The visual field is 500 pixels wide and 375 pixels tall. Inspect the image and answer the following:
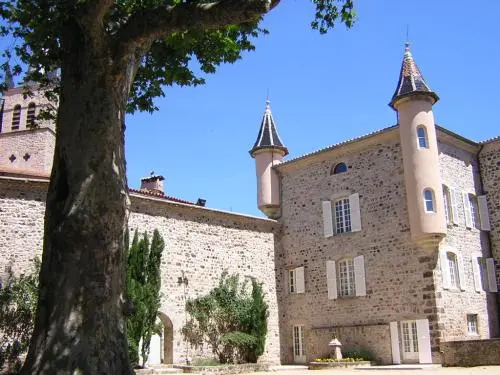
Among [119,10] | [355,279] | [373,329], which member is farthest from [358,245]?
[119,10]

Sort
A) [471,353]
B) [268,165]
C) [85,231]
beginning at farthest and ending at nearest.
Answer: [268,165] → [471,353] → [85,231]

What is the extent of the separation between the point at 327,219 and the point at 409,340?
17.3ft

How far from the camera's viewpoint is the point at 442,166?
19.6 meters

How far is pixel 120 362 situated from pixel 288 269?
15.9m

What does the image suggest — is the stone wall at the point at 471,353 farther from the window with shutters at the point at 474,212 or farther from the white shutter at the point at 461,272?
the window with shutters at the point at 474,212

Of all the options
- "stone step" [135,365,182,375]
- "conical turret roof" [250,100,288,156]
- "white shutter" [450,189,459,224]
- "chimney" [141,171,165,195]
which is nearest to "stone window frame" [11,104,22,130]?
"chimney" [141,171,165,195]

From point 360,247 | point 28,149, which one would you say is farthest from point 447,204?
point 28,149

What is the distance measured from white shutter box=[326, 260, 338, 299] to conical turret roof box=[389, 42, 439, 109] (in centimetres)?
615

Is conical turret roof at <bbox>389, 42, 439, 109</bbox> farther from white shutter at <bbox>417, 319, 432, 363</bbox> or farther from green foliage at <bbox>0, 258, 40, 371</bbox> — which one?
green foliage at <bbox>0, 258, 40, 371</bbox>

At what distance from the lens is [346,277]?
67.5 ft

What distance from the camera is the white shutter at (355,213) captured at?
20.3 meters

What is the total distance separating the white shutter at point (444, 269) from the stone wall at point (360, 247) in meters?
0.32

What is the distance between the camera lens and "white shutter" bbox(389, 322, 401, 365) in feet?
59.6

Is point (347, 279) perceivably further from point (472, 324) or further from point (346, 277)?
point (472, 324)
